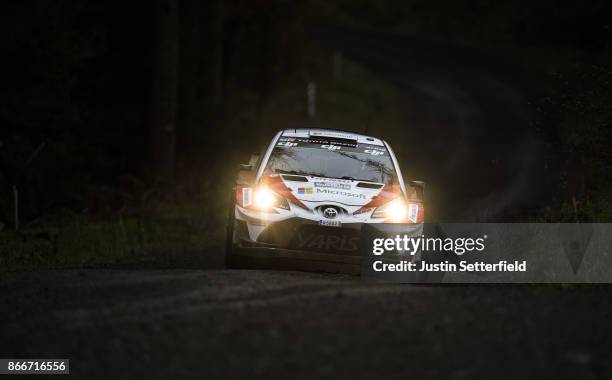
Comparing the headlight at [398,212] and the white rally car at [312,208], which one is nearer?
the white rally car at [312,208]

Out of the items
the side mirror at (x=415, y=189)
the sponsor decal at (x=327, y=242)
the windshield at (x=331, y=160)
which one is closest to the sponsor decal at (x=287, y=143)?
the windshield at (x=331, y=160)

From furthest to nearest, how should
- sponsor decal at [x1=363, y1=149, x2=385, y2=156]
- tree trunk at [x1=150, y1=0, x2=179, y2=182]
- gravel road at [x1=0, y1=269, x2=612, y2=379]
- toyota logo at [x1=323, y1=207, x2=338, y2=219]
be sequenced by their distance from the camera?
tree trunk at [x1=150, y1=0, x2=179, y2=182]
sponsor decal at [x1=363, y1=149, x2=385, y2=156]
toyota logo at [x1=323, y1=207, x2=338, y2=219]
gravel road at [x1=0, y1=269, x2=612, y2=379]

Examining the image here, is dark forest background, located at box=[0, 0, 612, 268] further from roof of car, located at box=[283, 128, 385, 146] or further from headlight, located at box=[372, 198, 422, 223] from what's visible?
headlight, located at box=[372, 198, 422, 223]

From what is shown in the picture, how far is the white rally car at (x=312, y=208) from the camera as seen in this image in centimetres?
1248

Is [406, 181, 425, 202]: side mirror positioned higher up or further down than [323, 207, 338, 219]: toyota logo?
higher up

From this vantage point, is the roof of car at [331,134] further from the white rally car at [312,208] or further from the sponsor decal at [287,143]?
the white rally car at [312,208]

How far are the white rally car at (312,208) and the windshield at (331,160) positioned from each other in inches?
0.5

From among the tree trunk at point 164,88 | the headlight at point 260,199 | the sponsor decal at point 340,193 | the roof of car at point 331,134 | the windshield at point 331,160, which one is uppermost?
the tree trunk at point 164,88

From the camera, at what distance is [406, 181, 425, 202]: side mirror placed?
1349cm

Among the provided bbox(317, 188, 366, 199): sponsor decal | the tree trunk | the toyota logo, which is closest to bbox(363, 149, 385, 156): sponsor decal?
bbox(317, 188, 366, 199): sponsor decal

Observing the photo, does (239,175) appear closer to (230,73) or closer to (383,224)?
(383,224)

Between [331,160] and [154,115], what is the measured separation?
34.9ft

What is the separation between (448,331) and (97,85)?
62.7ft

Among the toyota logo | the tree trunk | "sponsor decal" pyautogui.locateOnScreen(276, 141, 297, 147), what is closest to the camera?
the toyota logo
